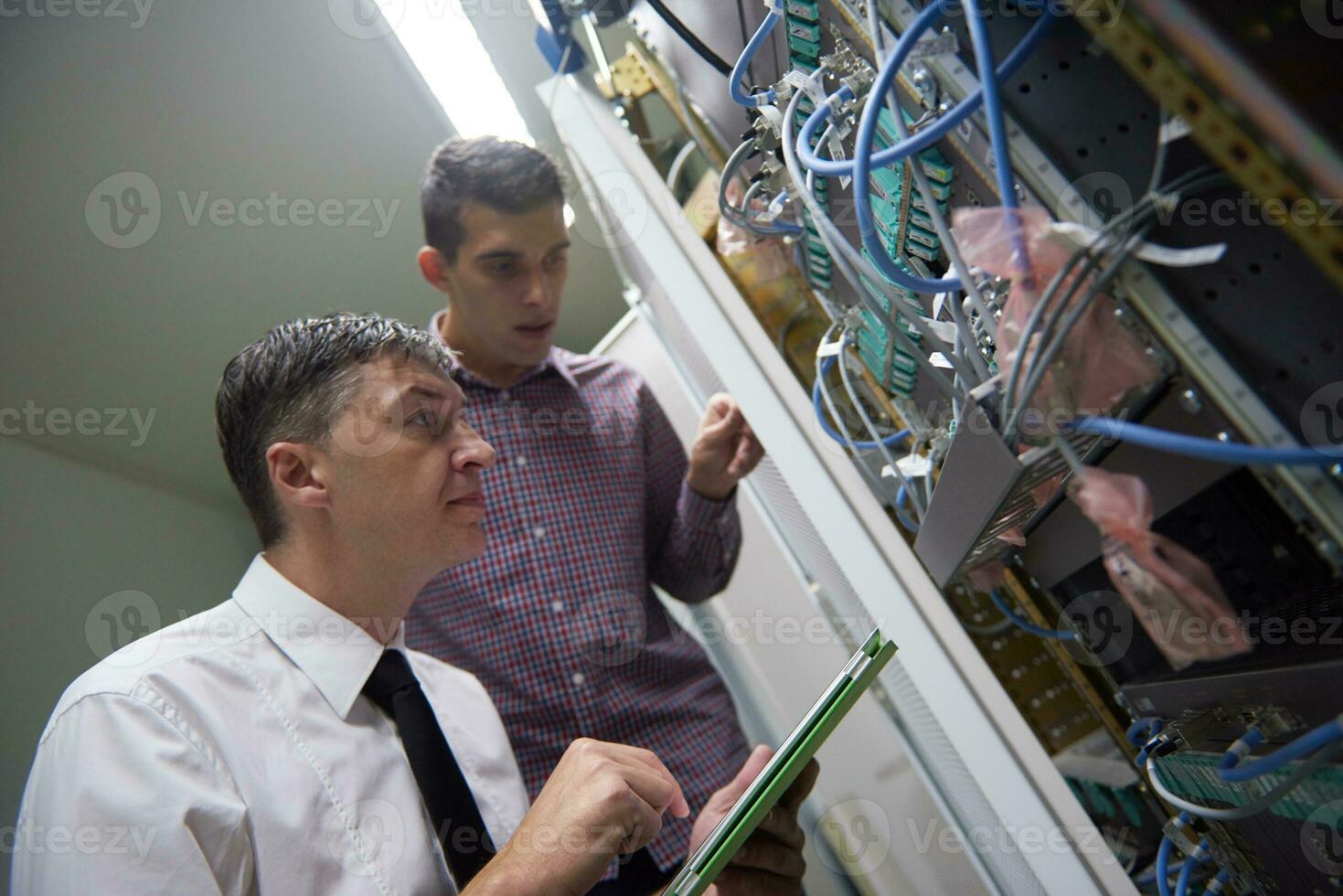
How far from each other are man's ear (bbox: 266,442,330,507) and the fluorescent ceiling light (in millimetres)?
1029

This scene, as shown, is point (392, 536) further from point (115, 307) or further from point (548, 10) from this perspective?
point (115, 307)

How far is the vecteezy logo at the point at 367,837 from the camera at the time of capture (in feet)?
2.93

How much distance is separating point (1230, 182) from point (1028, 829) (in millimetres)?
601

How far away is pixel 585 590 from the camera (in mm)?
1460

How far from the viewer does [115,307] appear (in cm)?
193

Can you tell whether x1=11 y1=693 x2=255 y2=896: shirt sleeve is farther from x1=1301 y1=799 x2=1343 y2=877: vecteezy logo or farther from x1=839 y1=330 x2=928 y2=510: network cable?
x1=1301 y1=799 x2=1343 y2=877: vecteezy logo

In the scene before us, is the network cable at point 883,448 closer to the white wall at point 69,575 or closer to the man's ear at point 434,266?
the man's ear at point 434,266

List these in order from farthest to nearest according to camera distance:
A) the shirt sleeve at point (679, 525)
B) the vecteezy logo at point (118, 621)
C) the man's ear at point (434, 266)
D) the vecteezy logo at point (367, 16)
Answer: the vecteezy logo at point (367, 16) < the vecteezy logo at point (118, 621) < the man's ear at point (434, 266) < the shirt sleeve at point (679, 525)

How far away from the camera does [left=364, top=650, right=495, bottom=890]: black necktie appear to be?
984 millimetres

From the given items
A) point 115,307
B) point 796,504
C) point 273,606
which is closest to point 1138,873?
point 796,504

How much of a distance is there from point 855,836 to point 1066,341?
1328 mm

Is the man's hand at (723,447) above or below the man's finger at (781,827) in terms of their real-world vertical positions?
above

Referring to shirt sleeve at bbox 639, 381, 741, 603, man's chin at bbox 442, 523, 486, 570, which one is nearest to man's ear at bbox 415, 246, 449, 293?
shirt sleeve at bbox 639, 381, 741, 603
